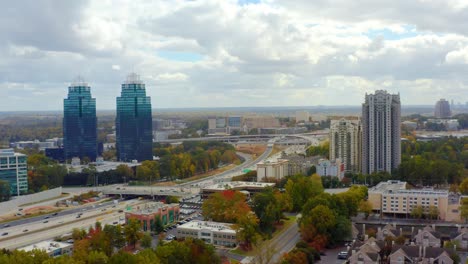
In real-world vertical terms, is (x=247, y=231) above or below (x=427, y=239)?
above

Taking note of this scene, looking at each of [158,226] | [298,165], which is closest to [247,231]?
[158,226]

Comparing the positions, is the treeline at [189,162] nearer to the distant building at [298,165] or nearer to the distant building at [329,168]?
the distant building at [298,165]

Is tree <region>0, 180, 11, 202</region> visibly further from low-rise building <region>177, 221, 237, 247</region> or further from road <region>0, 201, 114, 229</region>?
low-rise building <region>177, 221, 237, 247</region>

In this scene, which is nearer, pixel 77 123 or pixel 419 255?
pixel 419 255

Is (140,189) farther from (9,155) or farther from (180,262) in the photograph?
(180,262)

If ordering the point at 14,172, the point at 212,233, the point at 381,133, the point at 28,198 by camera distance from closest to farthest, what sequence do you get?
the point at 212,233
the point at 28,198
the point at 14,172
the point at 381,133

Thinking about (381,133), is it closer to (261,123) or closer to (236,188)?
(236,188)

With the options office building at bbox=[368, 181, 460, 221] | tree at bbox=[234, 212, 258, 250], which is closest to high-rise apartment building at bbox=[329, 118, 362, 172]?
office building at bbox=[368, 181, 460, 221]

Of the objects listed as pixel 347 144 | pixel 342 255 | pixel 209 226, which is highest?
pixel 347 144
